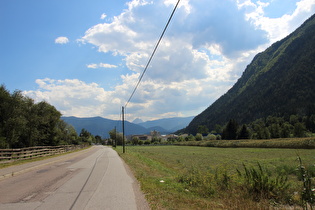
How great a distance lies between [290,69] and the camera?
17262 cm

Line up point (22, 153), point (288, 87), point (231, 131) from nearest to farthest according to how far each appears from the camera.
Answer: point (22, 153)
point (231, 131)
point (288, 87)

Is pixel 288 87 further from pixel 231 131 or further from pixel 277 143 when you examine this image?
pixel 277 143

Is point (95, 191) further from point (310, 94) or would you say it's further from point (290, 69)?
point (290, 69)

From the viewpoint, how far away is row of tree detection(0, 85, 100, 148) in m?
31.9

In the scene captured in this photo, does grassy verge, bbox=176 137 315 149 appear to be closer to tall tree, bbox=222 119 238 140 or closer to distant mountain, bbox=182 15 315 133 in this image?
tall tree, bbox=222 119 238 140

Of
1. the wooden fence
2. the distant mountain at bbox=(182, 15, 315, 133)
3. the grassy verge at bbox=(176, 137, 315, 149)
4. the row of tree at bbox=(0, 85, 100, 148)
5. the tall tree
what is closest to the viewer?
the wooden fence

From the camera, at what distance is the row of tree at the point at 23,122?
1257 inches

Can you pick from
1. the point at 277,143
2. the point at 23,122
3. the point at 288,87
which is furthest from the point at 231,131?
the point at 288,87

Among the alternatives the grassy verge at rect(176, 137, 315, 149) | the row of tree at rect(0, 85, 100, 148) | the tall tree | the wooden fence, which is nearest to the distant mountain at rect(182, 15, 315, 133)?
the tall tree

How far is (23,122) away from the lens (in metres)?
33.0

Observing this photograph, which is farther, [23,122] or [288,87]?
[288,87]

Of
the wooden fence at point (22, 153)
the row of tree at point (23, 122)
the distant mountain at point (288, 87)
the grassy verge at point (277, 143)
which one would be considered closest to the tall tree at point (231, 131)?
the grassy verge at point (277, 143)

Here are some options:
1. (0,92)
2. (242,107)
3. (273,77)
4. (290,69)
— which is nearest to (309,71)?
(290,69)

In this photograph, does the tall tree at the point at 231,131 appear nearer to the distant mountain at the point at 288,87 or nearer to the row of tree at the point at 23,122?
the distant mountain at the point at 288,87
